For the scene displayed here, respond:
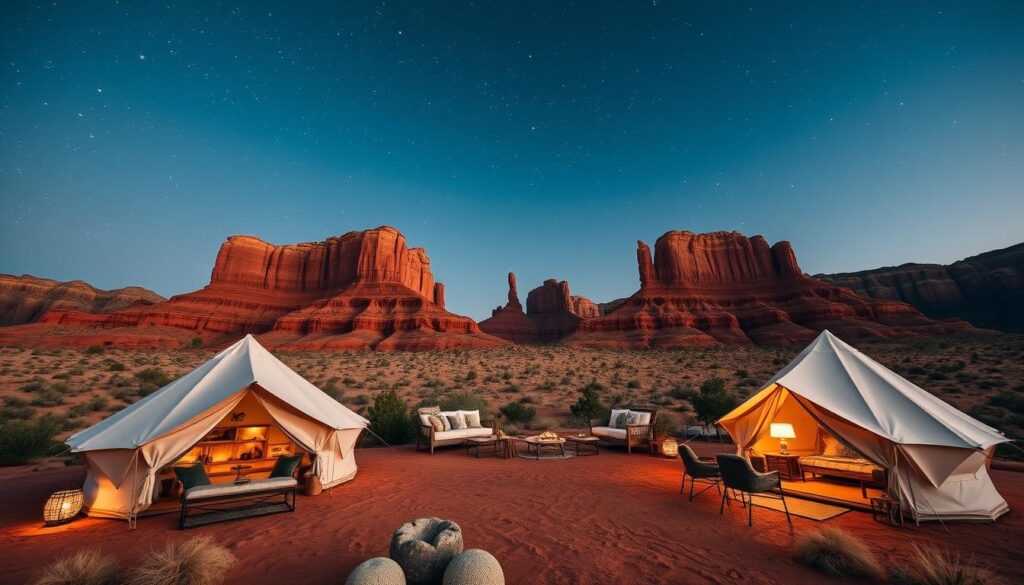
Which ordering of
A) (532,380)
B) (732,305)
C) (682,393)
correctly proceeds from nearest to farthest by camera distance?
(682,393) → (532,380) → (732,305)

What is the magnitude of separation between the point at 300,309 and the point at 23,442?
5961 cm

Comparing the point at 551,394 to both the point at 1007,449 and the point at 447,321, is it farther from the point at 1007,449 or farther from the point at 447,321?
the point at 447,321

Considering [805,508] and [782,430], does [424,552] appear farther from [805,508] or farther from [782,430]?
[782,430]

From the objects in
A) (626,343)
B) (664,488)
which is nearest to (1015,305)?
(626,343)

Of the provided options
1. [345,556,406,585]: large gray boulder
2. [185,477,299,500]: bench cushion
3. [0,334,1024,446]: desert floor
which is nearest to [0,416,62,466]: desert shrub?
[0,334,1024,446]: desert floor

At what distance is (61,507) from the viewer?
5867 mm

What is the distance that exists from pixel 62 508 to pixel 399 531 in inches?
232

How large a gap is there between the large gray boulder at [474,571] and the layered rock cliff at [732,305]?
172ft

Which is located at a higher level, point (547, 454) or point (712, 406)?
point (712, 406)

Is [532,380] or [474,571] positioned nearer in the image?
[474,571]

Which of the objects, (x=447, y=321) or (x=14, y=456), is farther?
(x=447, y=321)

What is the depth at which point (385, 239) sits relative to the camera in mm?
74688

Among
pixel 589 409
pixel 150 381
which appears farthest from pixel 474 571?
pixel 150 381

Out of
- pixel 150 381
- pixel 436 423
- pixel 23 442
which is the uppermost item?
pixel 150 381
